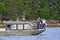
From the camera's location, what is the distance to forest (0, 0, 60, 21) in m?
74.0

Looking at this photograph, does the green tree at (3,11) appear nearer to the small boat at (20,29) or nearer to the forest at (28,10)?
the forest at (28,10)

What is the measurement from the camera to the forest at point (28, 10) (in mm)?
74000

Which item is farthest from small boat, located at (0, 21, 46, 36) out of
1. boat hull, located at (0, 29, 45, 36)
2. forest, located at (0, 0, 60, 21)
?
forest, located at (0, 0, 60, 21)

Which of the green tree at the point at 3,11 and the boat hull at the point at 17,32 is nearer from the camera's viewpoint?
the boat hull at the point at 17,32

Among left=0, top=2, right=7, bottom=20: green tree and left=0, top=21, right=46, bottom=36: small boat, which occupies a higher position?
left=0, top=2, right=7, bottom=20: green tree

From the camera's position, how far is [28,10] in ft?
247

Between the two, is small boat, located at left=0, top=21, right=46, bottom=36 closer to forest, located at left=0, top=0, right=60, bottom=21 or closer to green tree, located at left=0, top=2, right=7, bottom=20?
forest, located at left=0, top=0, right=60, bottom=21

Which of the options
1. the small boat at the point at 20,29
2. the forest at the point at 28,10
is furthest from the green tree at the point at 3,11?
the small boat at the point at 20,29

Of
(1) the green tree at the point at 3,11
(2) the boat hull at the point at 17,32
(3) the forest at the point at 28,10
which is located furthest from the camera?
(1) the green tree at the point at 3,11

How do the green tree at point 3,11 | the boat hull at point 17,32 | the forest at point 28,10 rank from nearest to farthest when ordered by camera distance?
1. the boat hull at point 17,32
2. the forest at point 28,10
3. the green tree at point 3,11

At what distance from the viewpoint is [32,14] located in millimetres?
76062

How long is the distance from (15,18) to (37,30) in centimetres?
2951

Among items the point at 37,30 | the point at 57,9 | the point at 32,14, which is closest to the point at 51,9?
the point at 57,9

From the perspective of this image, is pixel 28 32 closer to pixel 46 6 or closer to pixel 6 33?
pixel 6 33
